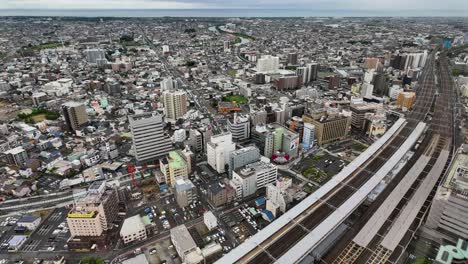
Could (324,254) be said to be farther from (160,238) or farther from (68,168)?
(68,168)

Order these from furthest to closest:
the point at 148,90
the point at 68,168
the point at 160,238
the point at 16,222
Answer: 1. the point at 148,90
2. the point at 68,168
3. the point at 16,222
4. the point at 160,238

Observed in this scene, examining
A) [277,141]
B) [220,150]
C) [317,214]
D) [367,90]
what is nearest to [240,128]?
[277,141]

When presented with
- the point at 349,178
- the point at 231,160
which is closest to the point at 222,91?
the point at 231,160

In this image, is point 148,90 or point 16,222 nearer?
point 16,222

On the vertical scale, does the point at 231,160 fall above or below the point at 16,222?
above

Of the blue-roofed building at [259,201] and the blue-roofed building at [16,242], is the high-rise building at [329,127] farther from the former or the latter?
the blue-roofed building at [16,242]

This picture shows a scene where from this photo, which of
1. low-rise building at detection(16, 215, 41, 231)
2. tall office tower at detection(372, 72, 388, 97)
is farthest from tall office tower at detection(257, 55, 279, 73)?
low-rise building at detection(16, 215, 41, 231)

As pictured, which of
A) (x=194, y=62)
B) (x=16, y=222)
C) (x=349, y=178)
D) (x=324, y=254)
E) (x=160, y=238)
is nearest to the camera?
(x=324, y=254)
